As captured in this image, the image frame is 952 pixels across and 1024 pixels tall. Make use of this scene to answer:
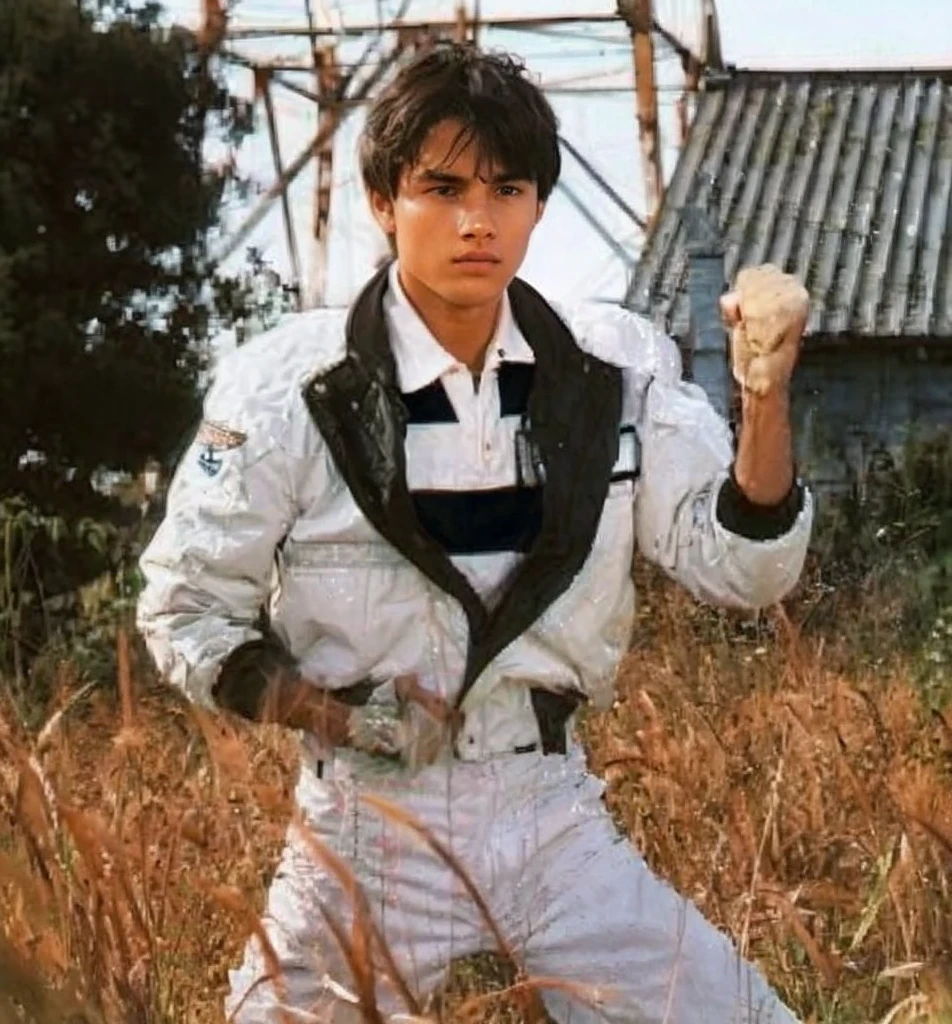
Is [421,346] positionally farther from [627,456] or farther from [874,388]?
[874,388]

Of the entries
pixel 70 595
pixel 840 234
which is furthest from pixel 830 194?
pixel 70 595

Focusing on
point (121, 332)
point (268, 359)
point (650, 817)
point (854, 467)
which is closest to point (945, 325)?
point (854, 467)

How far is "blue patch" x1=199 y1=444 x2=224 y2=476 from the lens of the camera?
7.12 feet

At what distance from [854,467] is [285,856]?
385 inches

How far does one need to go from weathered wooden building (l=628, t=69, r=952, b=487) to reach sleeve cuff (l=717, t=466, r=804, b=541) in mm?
8043

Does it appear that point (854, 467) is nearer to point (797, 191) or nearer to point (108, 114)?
point (797, 191)

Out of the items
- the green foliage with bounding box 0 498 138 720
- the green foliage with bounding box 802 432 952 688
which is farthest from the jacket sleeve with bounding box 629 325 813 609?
the green foliage with bounding box 0 498 138 720

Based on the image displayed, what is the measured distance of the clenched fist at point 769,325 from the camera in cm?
203

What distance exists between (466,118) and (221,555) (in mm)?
503

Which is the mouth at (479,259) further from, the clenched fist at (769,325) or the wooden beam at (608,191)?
the wooden beam at (608,191)

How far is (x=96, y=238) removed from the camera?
10.5m

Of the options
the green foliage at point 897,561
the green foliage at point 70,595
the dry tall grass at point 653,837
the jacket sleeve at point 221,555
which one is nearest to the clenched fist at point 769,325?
the dry tall grass at point 653,837

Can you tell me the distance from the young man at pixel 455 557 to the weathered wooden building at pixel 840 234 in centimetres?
798

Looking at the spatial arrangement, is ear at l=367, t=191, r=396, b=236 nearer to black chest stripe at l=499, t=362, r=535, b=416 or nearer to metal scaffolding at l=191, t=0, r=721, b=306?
black chest stripe at l=499, t=362, r=535, b=416
